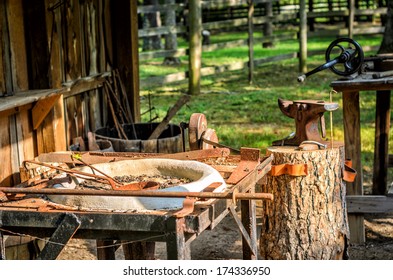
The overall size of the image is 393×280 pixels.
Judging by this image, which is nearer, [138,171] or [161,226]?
[161,226]

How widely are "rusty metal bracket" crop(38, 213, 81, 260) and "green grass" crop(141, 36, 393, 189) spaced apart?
4267mm

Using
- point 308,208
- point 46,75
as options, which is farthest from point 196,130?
point 46,75

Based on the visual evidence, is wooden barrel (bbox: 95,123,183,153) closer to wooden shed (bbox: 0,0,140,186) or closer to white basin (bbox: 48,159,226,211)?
wooden shed (bbox: 0,0,140,186)

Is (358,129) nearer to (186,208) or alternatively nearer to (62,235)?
(186,208)

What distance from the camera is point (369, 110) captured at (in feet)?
41.7

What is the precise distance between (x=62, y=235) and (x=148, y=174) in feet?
3.98

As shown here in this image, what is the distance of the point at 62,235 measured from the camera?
13.9 ft

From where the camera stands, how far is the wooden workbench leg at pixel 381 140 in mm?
7566

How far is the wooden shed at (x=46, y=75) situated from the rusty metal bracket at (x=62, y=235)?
1.62 metres

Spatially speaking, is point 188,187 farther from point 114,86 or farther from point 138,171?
point 114,86

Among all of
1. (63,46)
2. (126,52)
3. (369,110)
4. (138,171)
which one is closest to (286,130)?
(369,110)

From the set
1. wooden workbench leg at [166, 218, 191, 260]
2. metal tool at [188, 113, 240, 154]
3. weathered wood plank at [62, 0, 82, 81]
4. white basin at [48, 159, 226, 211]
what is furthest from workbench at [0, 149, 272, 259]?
weathered wood plank at [62, 0, 82, 81]

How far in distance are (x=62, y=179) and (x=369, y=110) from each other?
8.40m

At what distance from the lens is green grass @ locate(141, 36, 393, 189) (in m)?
11.0
